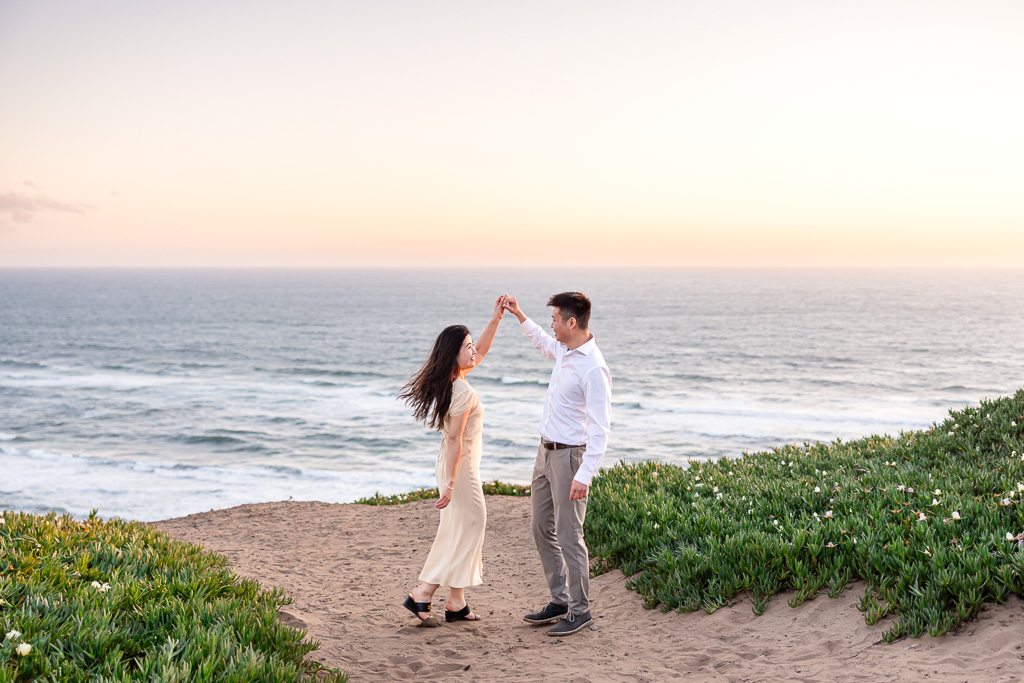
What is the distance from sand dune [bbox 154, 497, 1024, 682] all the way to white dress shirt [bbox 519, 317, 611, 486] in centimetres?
158

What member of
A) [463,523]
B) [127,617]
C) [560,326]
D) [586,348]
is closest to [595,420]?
[586,348]

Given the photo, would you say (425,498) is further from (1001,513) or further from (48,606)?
(1001,513)

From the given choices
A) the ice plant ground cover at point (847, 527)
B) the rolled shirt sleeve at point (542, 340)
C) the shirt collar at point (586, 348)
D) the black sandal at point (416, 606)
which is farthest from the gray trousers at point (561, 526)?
the black sandal at point (416, 606)

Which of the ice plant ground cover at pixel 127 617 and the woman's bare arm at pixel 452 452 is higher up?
the woman's bare arm at pixel 452 452

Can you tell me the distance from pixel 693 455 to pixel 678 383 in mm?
18115

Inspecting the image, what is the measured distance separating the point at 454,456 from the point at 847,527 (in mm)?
3791

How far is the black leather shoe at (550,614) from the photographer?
20.0 ft

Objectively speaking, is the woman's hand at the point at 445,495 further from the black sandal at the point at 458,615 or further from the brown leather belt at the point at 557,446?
the black sandal at the point at 458,615

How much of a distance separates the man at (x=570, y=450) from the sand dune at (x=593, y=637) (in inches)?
21.8

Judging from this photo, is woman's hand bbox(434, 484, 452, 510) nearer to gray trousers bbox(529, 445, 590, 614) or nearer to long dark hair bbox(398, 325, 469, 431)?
long dark hair bbox(398, 325, 469, 431)

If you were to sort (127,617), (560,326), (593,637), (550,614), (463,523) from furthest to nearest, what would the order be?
(550,614) < (463,523) < (593,637) < (560,326) < (127,617)

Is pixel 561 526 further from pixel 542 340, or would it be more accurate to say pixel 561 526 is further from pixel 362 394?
pixel 362 394

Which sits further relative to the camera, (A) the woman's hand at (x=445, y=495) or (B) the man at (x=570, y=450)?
(A) the woman's hand at (x=445, y=495)

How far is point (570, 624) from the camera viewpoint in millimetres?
5891
